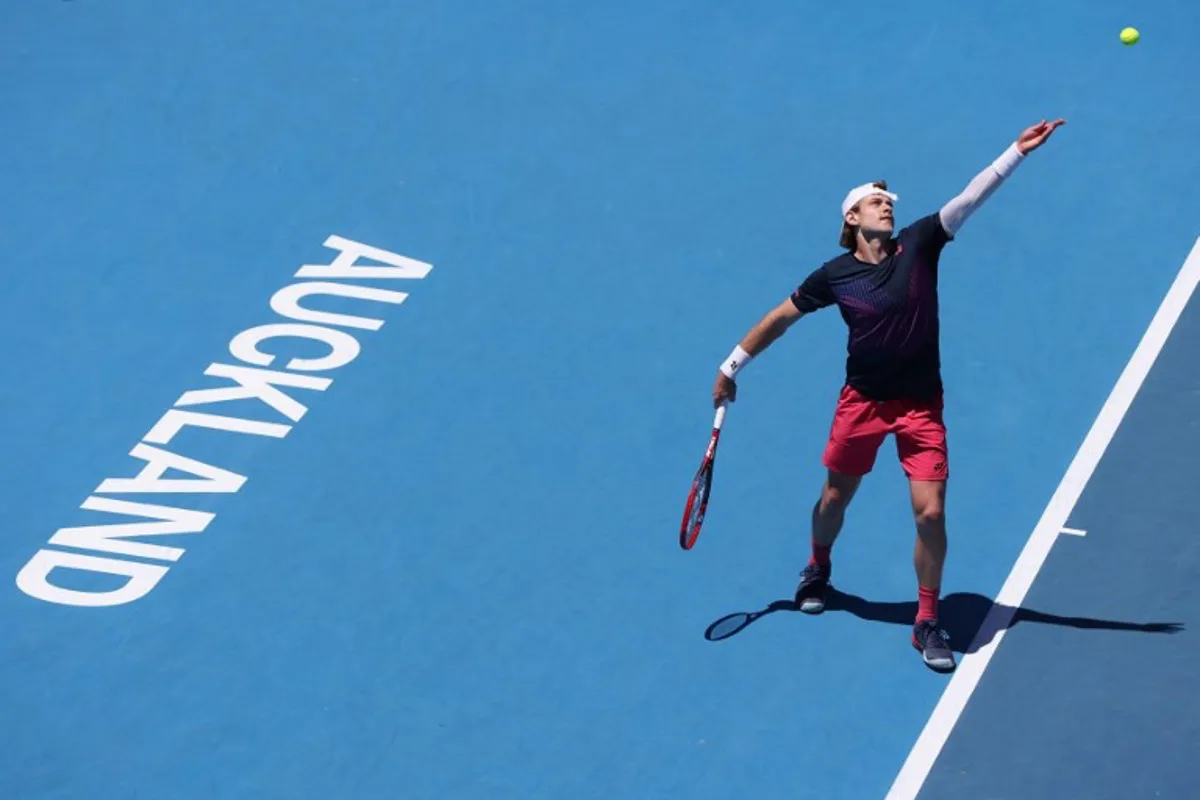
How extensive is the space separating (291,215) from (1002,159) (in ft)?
18.0

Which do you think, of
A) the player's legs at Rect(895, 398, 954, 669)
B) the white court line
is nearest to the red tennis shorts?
the player's legs at Rect(895, 398, 954, 669)

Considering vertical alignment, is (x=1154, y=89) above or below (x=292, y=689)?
above

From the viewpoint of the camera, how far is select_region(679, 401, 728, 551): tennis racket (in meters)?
9.35

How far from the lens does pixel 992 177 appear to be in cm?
873

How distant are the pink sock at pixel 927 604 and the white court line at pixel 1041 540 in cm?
29

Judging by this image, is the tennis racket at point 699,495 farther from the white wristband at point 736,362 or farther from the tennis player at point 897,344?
the tennis player at point 897,344

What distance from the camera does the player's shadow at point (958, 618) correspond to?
9445mm

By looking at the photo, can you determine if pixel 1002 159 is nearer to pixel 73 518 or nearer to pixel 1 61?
pixel 73 518

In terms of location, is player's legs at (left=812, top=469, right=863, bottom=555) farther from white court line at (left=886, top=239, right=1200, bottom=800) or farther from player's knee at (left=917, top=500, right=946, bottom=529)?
white court line at (left=886, top=239, right=1200, bottom=800)

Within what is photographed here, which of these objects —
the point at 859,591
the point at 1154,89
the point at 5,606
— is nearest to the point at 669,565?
the point at 859,591

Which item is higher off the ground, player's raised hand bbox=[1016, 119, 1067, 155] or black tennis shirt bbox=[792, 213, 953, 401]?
player's raised hand bbox=[1016, 119, 1067, 155]

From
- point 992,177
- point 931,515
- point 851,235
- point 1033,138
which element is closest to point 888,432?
point 931,515

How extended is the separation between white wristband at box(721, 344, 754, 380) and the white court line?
1.75 m

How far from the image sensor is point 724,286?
11875mm
